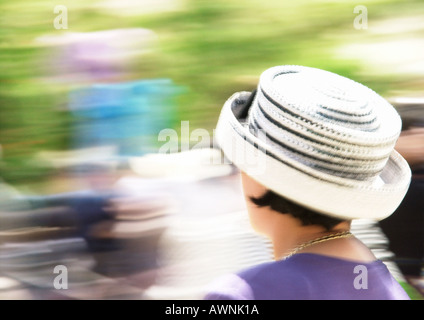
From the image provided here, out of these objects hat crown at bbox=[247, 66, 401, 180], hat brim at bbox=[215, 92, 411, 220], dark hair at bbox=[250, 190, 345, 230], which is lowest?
dark hair at bbox=[250, 190, 345, 230]

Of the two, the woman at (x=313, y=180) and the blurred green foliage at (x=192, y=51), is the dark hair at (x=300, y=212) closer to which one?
the woman at (x=313, y=180)

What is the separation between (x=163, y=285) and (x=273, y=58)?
105 cm

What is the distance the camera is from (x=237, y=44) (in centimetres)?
226

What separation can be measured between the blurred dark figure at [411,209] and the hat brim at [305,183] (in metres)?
0.73

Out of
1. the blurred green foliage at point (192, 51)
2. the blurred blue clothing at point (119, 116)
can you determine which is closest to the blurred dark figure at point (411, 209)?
the blurred green foliage at point (192, 51)

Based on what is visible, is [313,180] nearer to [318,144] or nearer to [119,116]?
[318,144]

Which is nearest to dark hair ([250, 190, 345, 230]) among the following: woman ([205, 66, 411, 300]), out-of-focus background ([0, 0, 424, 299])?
woman ([205, 66, 411, 300])

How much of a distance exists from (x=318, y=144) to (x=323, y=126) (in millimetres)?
46

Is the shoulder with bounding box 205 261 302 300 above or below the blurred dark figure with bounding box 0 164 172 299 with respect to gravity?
above

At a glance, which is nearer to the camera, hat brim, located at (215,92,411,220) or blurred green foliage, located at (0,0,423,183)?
hat brim, located at (215,92,411,220)

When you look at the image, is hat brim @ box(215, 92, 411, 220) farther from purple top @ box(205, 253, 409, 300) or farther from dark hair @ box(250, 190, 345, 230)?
purple top @ box(205, 253, 409, 300)

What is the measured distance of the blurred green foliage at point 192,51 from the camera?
2.17 metres

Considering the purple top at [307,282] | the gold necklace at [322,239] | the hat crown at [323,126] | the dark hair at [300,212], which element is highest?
the hat crown at [323,126]

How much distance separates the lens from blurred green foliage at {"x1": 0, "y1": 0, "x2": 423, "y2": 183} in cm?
217
